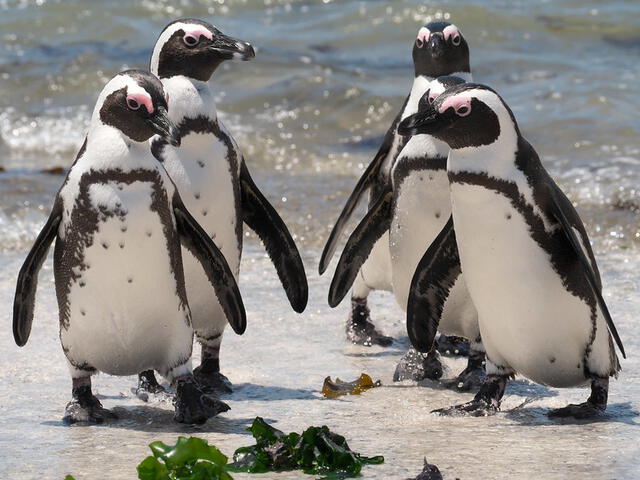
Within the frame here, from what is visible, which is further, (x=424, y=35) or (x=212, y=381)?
(x=424, y=35)

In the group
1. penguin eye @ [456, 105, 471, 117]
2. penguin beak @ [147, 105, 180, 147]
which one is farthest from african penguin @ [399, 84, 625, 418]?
penguin beak @ [147, 105, 180, 147]

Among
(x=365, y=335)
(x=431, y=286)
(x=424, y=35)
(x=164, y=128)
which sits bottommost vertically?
(x=365, y=335)

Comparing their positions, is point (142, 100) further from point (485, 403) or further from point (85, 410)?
point (485, 403)

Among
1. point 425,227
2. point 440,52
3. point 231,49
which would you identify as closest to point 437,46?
point 440,52

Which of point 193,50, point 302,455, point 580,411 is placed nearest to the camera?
point 302,455

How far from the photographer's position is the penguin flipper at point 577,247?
421 cm

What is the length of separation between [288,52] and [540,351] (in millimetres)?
10688

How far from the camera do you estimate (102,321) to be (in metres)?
4.42

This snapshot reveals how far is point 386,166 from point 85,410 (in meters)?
1.84

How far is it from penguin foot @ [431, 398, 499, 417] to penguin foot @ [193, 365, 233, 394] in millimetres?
901

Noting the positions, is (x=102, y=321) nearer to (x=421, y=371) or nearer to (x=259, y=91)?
(x=421, y=371)

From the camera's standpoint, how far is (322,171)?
10.4 m

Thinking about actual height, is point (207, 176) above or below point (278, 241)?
above

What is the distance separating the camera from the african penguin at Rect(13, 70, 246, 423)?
14.1ft
